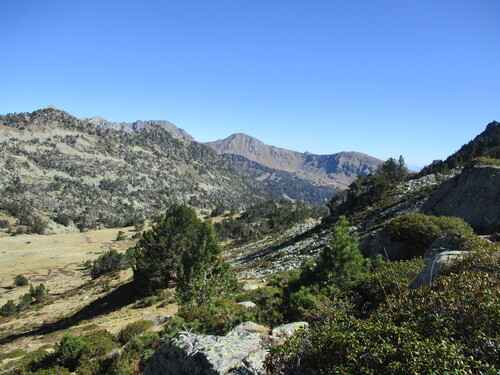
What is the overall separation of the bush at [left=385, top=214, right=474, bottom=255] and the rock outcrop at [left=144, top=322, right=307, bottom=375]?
54.9 ft

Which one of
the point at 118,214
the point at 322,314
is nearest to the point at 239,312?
the point at 322,314

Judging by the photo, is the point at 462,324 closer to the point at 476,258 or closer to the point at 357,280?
the point at 476,258

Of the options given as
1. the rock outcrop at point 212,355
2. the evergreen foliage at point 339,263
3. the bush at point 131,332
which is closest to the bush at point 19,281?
the bush at point 131,332

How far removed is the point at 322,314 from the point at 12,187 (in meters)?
214

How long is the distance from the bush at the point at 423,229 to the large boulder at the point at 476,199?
3.78m

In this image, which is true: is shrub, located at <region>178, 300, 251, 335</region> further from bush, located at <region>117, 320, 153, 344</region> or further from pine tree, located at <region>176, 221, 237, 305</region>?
pine tree, located at <region>176, 221, 237, 305</region>

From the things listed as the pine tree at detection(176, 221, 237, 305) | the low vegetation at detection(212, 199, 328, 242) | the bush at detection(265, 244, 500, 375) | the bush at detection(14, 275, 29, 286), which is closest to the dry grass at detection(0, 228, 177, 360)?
the bush at detection(14, 275, 29, 286)

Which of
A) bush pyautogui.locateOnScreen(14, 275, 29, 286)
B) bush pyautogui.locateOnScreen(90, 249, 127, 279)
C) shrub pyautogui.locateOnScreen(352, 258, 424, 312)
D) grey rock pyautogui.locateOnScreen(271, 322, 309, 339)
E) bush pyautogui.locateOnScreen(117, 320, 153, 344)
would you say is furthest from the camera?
bush pyautogui.locateOnScreen(14, 275, 29, 286)

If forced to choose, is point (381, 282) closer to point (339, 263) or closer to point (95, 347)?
point (339, 263)

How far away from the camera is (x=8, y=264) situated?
8294 cm

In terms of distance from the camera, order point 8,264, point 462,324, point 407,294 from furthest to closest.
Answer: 1. point 8,264
2. point 407,294
3. point 462,324

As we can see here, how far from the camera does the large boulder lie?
22859mm

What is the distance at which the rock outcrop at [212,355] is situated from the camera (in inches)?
265

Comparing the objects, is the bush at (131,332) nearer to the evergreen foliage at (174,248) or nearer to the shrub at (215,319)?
the shrub at (215,319)
